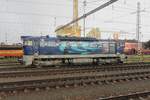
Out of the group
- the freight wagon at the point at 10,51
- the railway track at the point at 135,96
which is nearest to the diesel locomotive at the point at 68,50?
the freight wagon at the point at 10,51

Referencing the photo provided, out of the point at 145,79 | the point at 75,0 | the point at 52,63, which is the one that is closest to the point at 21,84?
the point at 145,79

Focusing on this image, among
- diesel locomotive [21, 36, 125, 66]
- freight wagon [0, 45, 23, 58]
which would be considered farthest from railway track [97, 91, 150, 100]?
freight wagon [0, 45, 23, 58]

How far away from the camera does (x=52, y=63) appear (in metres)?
28.7

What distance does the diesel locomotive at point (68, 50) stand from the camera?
28656 millimetres

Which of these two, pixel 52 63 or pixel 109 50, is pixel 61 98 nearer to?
pixel 52 63

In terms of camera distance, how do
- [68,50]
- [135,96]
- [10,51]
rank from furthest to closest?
[10,51] → [68,50] → [135,96]

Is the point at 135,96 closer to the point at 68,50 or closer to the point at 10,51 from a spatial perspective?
the point at 68,50

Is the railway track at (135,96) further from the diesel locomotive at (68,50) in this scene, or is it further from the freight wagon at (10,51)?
the freight wagon at (10,51)

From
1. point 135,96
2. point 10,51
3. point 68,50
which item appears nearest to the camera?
point 135,96

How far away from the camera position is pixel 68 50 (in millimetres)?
30375

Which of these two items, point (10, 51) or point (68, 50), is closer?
point (68, 50)

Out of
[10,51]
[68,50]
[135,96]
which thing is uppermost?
[68,50]

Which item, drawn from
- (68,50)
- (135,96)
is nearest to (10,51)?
(68,50)

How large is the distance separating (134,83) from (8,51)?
31447 millimetres
